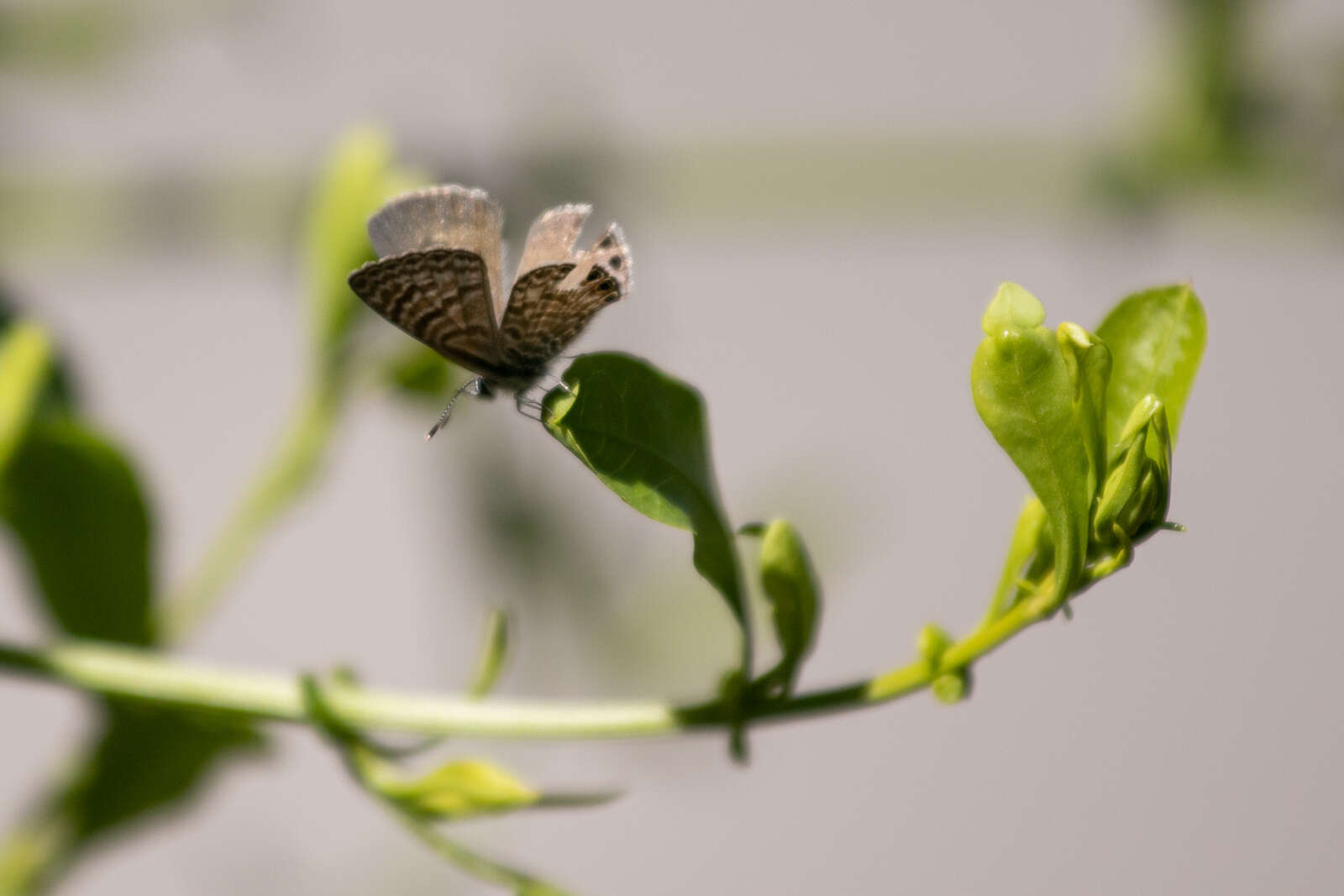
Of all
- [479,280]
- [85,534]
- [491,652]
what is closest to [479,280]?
[479,280]

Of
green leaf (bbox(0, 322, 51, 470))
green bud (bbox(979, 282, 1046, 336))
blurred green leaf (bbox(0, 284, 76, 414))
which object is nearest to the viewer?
green bud (bbox(979, 282, 1046, 336))

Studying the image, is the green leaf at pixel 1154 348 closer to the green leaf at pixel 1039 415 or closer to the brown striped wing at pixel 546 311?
the green leaf at pixel 1039 415

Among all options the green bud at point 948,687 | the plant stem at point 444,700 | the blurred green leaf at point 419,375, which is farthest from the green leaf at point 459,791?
the blurred green leaf at point 419,375

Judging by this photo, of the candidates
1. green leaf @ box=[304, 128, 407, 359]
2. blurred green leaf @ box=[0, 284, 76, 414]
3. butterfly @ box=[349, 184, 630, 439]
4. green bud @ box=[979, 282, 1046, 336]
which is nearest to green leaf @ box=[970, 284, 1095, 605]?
green bud @ box=[979, 282, 1046, 336]

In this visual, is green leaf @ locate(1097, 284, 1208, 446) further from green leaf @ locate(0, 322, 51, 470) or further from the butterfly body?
green leaf @ locate(0, 322, 51, 470)

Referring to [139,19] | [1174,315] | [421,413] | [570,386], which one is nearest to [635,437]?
[570,386]

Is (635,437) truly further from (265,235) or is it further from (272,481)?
(265,235)
